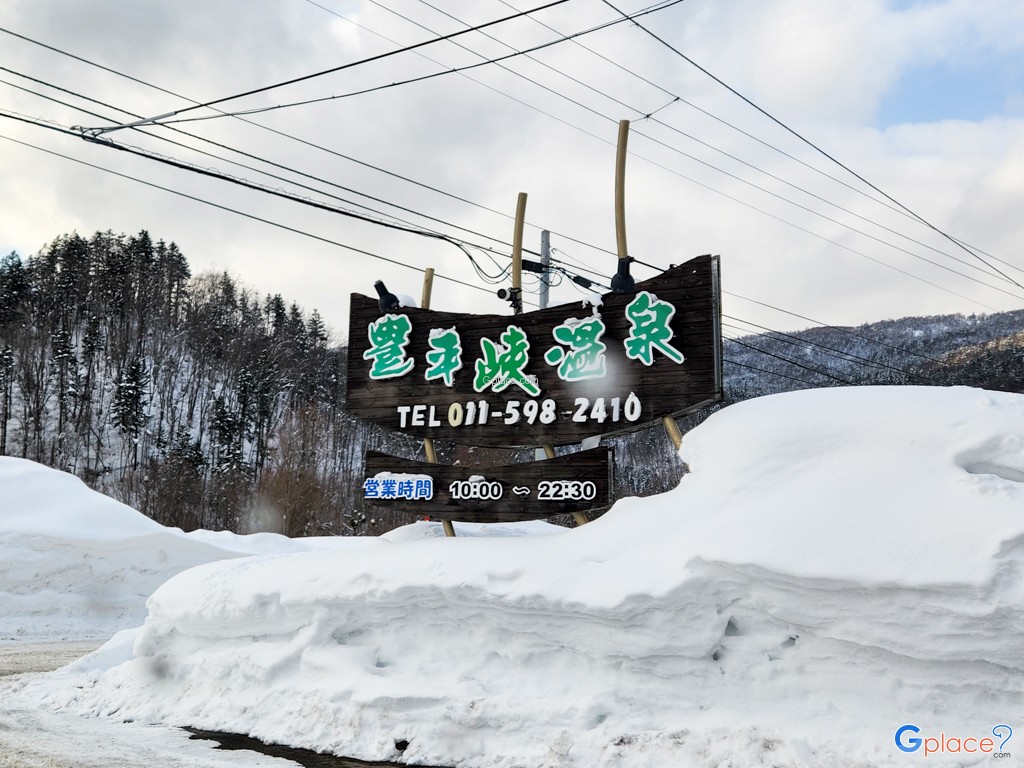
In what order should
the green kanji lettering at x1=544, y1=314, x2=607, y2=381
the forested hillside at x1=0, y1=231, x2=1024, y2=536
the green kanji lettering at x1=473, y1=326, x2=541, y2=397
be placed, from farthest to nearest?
the forested hillside at x1=0, y1=231, x2=1024, y2=536, the green kanji lettering at x1=473, y1=326, x2=541, y2=397, the green kanji lettering at x1=544, y1=314, x2=607, y2=381

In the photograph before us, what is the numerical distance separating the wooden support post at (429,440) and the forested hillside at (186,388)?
2588 centimetres

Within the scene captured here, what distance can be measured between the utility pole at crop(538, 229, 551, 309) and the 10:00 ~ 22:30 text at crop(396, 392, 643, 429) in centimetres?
542

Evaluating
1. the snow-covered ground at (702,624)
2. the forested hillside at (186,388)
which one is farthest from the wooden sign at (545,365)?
the forested hillside at (186,388)

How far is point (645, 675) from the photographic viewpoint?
18.6 ft

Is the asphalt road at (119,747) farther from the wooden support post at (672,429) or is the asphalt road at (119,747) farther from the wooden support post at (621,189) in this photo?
the wooden support post at (621,189)

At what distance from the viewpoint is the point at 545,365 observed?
7949mm

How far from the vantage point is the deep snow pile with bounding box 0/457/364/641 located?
560 inches

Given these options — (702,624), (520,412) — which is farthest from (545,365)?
(702,624)

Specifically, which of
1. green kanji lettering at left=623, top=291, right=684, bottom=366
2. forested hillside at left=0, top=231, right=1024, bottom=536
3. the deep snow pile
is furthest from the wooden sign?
forested hillside at left=0, top=231, right=1024, bottom=536

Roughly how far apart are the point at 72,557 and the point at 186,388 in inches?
1758

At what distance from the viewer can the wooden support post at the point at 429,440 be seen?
8.41 metres

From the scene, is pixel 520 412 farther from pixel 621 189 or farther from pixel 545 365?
pixel 621 189

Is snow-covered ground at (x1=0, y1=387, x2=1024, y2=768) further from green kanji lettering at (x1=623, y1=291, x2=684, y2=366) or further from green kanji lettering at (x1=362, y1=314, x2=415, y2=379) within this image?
green kanji lettering at (x1=362, y1=314, x2=415, y2=379)

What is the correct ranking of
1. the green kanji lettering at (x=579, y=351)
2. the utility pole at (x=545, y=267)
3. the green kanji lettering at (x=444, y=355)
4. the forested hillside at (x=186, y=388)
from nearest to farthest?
1. the green kanji lettering at (x=579, y=351)
2. the green kanji lettering at (x=444, y=355)
3. the utility pole at (x=545, y=267)
4. the forested hillside at (x=186, y=388)
